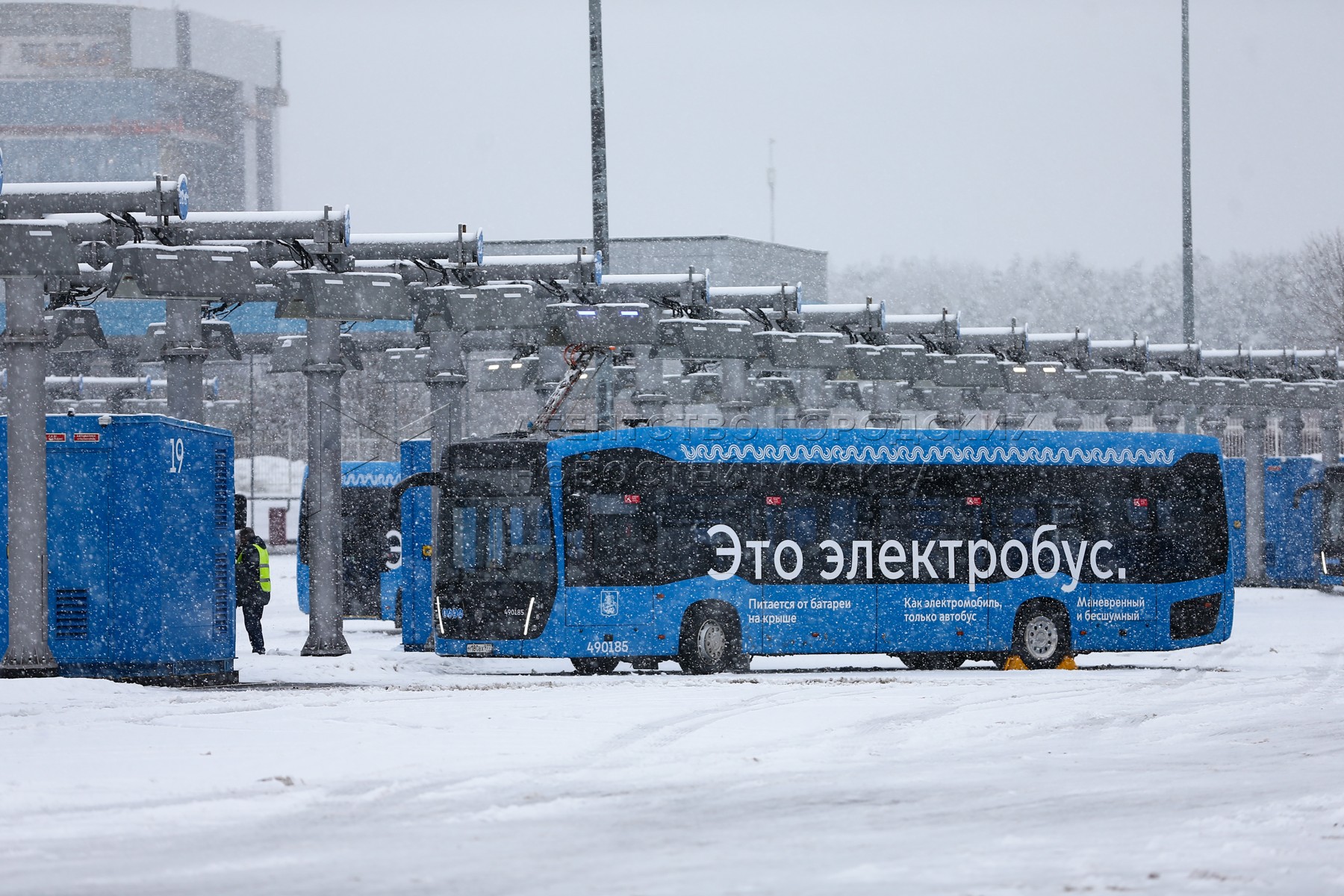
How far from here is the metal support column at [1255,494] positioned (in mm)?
45844

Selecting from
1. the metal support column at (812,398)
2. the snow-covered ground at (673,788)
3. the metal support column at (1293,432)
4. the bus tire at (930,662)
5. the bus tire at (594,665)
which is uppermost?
the metal support column at (812,398)

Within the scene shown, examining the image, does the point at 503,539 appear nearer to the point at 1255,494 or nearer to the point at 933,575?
the point at 933,575

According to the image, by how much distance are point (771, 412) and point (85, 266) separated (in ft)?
65.7

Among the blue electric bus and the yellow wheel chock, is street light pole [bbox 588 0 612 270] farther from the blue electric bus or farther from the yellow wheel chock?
the yellow wheel chock

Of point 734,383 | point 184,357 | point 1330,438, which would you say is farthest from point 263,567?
point 1330,438

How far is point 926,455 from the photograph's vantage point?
25.1m

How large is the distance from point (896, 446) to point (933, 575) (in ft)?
5.52

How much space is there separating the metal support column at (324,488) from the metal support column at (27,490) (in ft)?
19.6

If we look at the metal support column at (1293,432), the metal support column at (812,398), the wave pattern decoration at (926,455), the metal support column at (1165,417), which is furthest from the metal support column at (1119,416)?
the wave pattern decoration at (926,455)

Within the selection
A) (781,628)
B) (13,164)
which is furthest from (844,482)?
(13,164)

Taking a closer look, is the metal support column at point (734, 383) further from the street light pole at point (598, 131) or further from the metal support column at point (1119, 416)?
the metal support column at point (1119, 416)

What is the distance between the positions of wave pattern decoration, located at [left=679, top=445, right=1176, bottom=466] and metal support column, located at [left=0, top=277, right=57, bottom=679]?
8000 mm

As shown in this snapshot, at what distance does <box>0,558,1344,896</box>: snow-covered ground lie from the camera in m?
9.00

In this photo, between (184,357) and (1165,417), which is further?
(1165,417)
